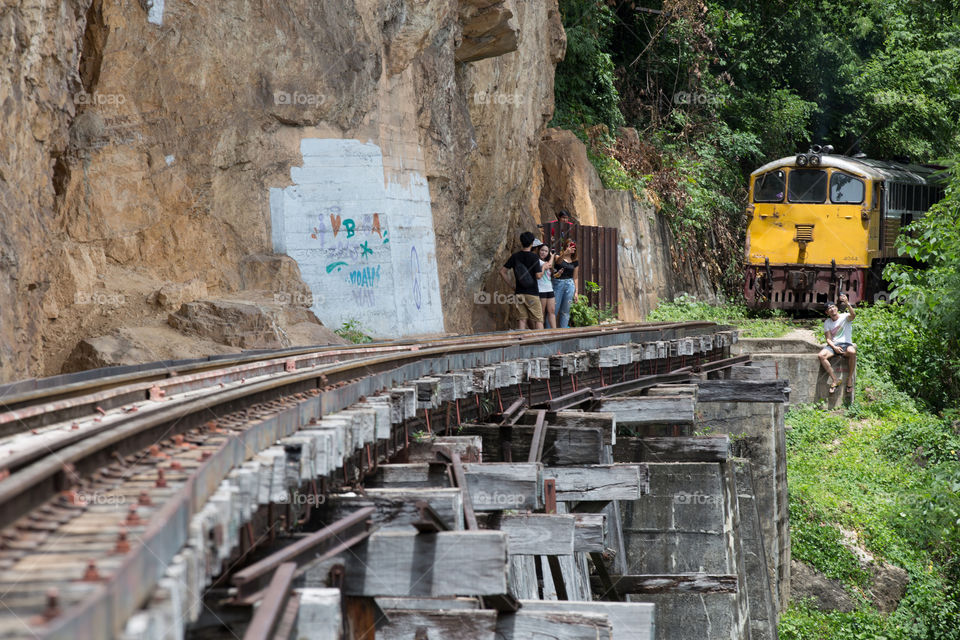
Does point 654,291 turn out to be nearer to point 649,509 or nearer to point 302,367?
point 649,509

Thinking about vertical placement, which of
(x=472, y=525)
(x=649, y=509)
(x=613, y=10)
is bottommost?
(x=649, y=509)

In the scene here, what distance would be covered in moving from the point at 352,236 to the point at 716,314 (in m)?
11.9

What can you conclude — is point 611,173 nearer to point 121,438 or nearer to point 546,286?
point 546,286

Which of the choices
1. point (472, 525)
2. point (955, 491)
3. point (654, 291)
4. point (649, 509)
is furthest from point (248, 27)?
point (654, 291)

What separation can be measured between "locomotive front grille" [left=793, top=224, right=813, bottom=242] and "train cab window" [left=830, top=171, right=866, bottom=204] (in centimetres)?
73

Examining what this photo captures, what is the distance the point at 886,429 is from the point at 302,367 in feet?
41.7

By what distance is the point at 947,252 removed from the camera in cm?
1808

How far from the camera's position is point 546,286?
601 inches

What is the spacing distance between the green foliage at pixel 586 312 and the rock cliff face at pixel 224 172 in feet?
8.48

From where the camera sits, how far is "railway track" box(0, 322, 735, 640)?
7.40 feet

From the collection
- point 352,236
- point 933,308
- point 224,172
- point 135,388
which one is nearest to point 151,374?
point 135,388

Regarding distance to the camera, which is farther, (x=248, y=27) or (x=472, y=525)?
(x=248, y=27)

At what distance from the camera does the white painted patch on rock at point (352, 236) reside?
13211 mm

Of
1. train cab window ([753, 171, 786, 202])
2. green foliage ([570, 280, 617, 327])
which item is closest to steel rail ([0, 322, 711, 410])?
green foliage ([570, 280, 617, 327])
